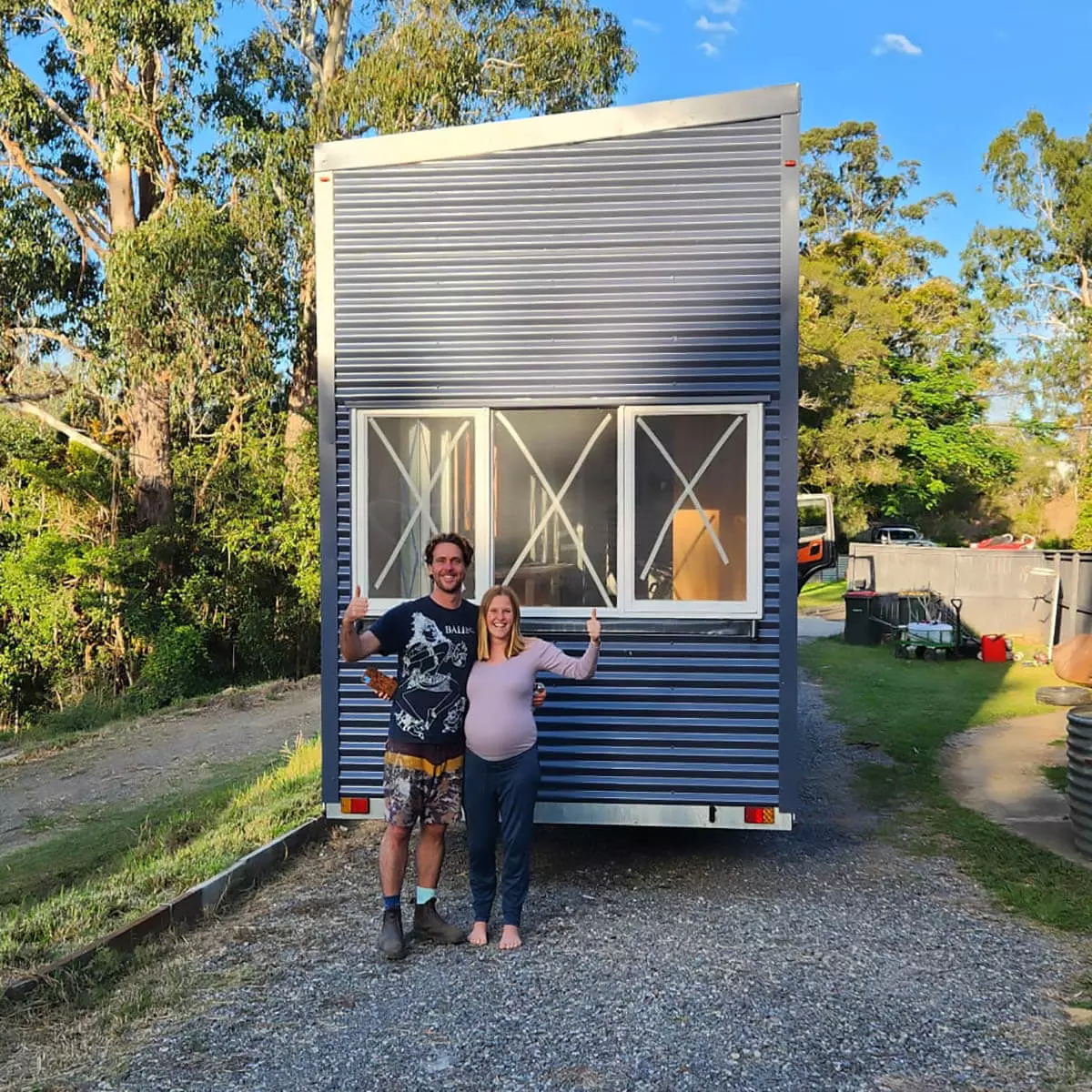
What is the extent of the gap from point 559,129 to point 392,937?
372cm

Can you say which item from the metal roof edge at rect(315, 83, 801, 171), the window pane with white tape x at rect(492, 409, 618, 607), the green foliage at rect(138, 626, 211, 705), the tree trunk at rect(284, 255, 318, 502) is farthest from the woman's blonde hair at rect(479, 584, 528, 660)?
the tree trunk at rect(284, 255, 318, 502)

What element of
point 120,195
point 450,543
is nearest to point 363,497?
point 450,543

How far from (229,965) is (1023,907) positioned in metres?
3.60

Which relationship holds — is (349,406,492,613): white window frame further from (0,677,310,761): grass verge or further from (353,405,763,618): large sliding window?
(0,677,310,761): grass verge

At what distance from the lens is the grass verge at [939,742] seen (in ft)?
17.3

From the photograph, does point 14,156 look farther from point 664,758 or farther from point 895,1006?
point 895,1006

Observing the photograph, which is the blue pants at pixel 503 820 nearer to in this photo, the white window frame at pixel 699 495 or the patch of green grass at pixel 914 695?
the white window frame at pixel 699 495

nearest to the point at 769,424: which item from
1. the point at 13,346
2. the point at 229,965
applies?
the point at 229,965

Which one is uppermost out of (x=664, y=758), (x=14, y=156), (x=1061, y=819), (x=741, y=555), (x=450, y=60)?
(x=450, y=60)

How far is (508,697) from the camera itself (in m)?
4.15

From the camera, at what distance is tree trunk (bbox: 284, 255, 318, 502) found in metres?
14.9

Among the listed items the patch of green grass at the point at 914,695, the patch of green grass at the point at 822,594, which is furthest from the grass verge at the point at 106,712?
the patch of green grass at the point at 822,594

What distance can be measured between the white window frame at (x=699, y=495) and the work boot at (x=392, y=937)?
1.71 m

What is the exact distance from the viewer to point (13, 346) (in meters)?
15.2
